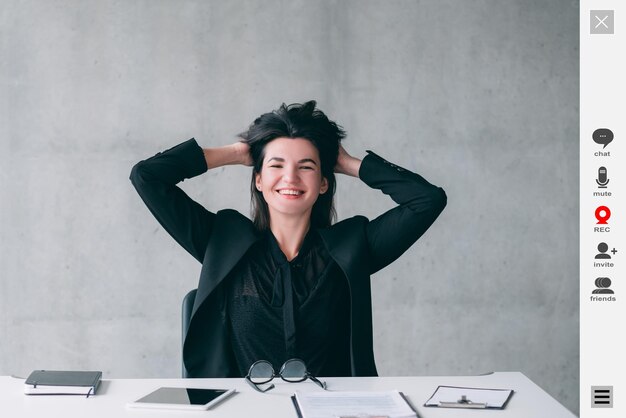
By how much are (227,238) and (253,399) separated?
27.1 inches

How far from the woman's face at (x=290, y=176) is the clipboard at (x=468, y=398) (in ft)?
2.47

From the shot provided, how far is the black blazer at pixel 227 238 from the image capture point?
236 centimetres

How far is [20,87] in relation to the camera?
3.99 meters

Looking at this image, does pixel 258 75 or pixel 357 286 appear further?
pixel 258 75

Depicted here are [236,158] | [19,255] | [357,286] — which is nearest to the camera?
[357,286]

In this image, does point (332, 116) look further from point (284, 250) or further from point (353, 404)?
point (353, 404)

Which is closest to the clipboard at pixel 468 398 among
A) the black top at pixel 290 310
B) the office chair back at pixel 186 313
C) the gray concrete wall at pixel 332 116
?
the black top at pixel 290 310

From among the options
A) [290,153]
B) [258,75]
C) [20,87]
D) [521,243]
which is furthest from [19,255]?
[521,243]

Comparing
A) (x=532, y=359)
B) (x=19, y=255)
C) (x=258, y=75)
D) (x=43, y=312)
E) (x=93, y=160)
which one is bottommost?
(x=532, y=359)
